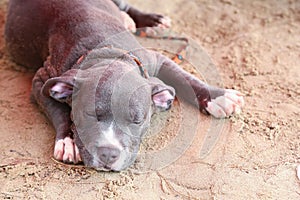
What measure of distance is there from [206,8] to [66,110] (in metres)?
1.98

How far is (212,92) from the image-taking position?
3713 mm

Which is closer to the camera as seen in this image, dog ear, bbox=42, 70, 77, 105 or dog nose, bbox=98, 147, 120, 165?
dog nose, bbox=98, 147, 120, 165

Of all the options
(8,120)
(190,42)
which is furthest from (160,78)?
(8,120)

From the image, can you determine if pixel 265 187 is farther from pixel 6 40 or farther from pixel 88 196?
pixel 6 40

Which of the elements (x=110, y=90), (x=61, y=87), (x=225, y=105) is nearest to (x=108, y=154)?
(x=110, y=90)

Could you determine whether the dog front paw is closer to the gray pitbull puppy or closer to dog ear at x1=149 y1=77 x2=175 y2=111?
the gray pitbull puppy

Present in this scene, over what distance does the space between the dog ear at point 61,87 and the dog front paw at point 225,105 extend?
3.19ft

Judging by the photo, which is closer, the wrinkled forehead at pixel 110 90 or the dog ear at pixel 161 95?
the wrinkled forehead at pixel 110 90

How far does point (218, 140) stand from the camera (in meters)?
3.46

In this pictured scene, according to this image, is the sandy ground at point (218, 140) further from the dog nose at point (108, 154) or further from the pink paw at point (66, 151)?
the dog nose at point (108, 154)

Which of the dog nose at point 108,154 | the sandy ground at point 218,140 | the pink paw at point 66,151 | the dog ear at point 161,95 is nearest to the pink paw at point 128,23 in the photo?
the sandy ground at point 218,140

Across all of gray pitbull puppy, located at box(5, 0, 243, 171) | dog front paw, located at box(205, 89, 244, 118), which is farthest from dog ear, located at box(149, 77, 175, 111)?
dog front paw, located at box(205, 89, 244, 118)

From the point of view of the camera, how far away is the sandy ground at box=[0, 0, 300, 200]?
310 cm

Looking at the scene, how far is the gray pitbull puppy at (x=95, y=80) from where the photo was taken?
9.92 ft
